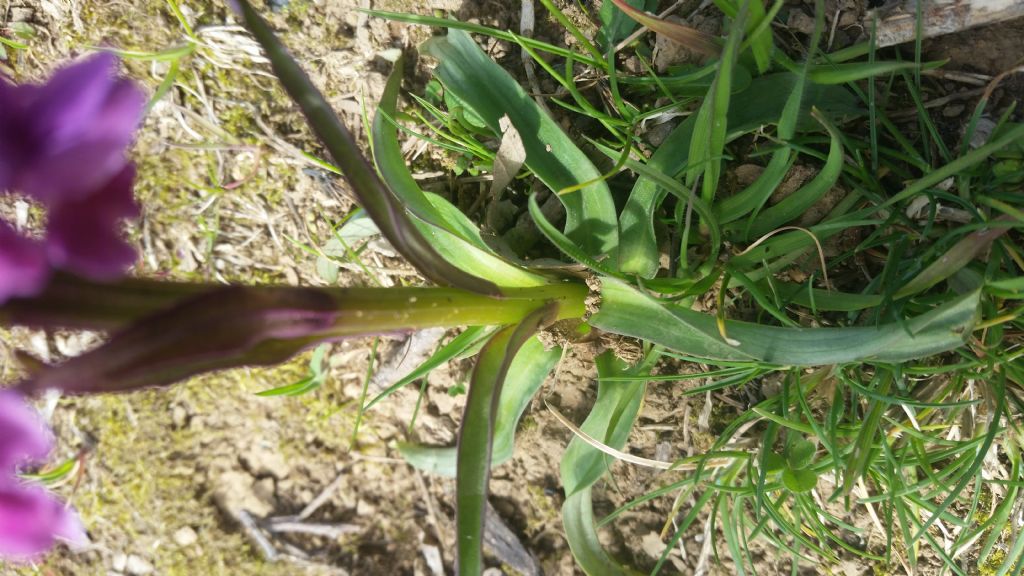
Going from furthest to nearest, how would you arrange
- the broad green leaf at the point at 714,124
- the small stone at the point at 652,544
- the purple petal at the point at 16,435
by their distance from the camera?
1. the small stone at the point at 652,544
2. the broad green leaf at the point at 714,124
3. the purple petal at the point at 16,435

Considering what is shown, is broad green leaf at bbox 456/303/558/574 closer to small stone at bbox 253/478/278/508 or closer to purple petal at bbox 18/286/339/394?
purple petal at bbox 18/286/339/394

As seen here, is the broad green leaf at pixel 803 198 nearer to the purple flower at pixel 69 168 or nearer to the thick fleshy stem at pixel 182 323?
the thick fleshy stem at pixel 182 323

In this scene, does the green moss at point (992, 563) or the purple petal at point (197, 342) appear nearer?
the purple petal at point (197, 342)

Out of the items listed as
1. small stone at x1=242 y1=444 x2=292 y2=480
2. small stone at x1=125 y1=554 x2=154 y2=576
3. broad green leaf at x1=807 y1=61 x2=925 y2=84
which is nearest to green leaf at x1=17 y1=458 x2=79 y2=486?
small stone at x1=125 y1=554 x2=154 y2=576

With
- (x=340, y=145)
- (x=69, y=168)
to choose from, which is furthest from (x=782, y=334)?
(x=69, y=168)

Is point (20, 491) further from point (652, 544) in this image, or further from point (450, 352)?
point (652, 544)

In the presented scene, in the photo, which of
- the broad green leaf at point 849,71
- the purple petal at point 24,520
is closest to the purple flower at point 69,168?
the purple petal at point 24,520

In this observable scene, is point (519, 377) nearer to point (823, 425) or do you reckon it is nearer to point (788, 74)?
point (823, 425)

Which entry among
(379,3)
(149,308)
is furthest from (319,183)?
(149,308)
